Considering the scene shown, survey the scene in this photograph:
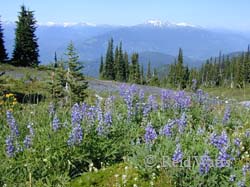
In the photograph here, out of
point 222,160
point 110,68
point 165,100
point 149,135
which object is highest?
point 165,100

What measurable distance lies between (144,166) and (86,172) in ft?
3.14

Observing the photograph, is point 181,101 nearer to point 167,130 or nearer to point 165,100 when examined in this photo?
point 165,100

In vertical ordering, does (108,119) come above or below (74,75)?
below

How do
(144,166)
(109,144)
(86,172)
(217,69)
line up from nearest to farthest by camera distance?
(144,166), (86,172), (109,144), (217,69)

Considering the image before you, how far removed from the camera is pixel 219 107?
9.59 m

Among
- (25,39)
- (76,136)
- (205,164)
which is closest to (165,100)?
(76,136)

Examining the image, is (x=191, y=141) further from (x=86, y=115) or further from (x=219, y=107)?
(x=219, y=107)

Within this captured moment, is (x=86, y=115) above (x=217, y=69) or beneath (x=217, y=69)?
above

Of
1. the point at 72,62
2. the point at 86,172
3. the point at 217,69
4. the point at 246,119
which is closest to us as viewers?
the point at 86,172

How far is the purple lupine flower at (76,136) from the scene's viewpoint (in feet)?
19.8

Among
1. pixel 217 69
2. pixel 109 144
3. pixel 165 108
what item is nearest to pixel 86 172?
pixel 109 144

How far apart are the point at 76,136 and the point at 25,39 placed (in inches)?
1830

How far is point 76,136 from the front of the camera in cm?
608

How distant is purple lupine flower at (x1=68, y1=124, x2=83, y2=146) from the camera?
6.04 metres
